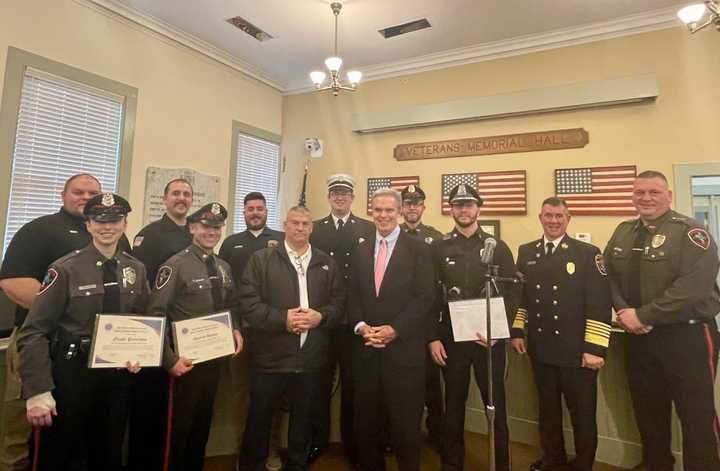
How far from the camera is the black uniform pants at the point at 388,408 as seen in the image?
7.14 feet

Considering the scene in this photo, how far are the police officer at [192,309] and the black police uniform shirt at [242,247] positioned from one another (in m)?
0.74

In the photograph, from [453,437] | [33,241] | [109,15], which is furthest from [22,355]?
[109,15]

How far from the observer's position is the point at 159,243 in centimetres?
258

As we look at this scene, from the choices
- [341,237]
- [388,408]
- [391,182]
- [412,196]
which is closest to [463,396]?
[388,408]

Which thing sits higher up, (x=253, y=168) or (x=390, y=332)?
(x=253, y=168)

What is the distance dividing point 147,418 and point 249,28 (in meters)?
3.74

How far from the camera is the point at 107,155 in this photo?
3.78 meters

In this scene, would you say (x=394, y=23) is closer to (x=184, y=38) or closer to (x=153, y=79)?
(x=184, y=38)

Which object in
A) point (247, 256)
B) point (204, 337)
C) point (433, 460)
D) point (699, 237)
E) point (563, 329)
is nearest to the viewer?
point (204, 337)

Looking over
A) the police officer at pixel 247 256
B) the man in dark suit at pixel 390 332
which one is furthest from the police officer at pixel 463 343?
the police officer at pixel 247 256

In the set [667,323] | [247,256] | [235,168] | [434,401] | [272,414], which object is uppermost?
[235,168]

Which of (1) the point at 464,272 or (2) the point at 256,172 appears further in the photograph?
(2) the point at 256,172

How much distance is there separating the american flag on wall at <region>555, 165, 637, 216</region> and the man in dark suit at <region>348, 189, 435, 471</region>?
2364 mm

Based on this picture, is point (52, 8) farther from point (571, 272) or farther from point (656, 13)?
point (656, 13)
